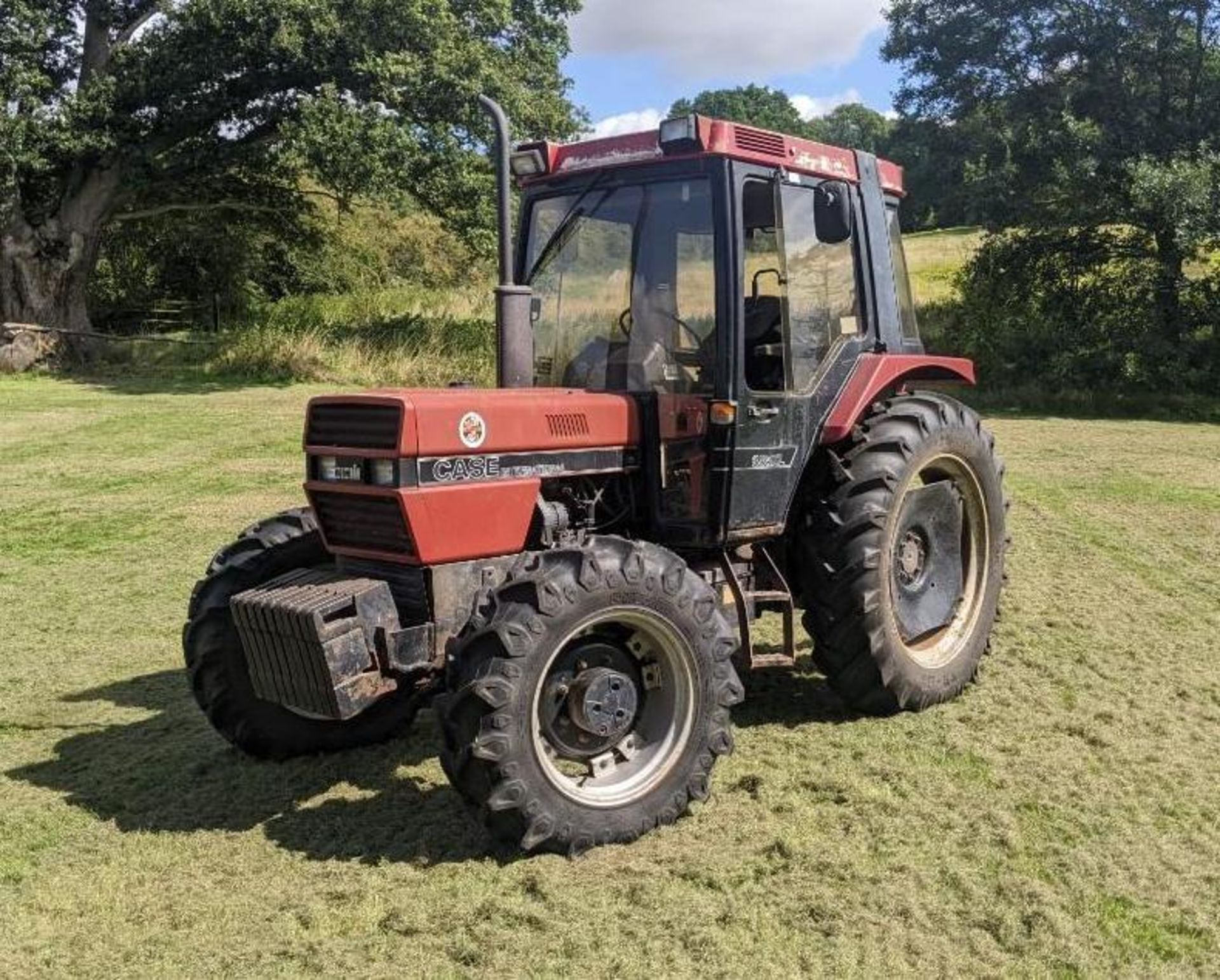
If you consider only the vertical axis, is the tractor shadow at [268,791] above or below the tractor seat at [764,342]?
below

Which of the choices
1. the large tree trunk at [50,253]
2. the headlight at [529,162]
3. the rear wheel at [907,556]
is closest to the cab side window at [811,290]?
the rear wheel at [907,556]

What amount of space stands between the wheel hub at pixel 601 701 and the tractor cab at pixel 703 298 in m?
0.85

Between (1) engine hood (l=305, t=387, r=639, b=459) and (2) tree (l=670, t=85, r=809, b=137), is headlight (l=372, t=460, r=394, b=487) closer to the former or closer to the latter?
(1) engine hood (l=305, t=387, r=639, b=459)

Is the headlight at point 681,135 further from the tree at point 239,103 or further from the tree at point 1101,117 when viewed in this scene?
the tree at point 1101,117

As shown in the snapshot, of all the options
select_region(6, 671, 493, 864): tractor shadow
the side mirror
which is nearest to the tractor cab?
the side mirror

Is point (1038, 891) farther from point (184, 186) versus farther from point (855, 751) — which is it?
point (184, 186)

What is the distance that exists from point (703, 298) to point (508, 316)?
72 cm

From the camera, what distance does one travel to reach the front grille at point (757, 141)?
4227 millimetres

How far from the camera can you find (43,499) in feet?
32.0

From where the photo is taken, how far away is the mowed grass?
300cm

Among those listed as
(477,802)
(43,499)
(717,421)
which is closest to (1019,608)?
(717,421)

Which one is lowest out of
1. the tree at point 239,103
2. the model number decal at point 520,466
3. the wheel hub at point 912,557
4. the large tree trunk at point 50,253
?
the wheel hub at point 912,557

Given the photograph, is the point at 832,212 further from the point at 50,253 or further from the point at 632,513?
the point at 50,253

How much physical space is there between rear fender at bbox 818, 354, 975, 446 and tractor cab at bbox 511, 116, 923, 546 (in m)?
0.04
